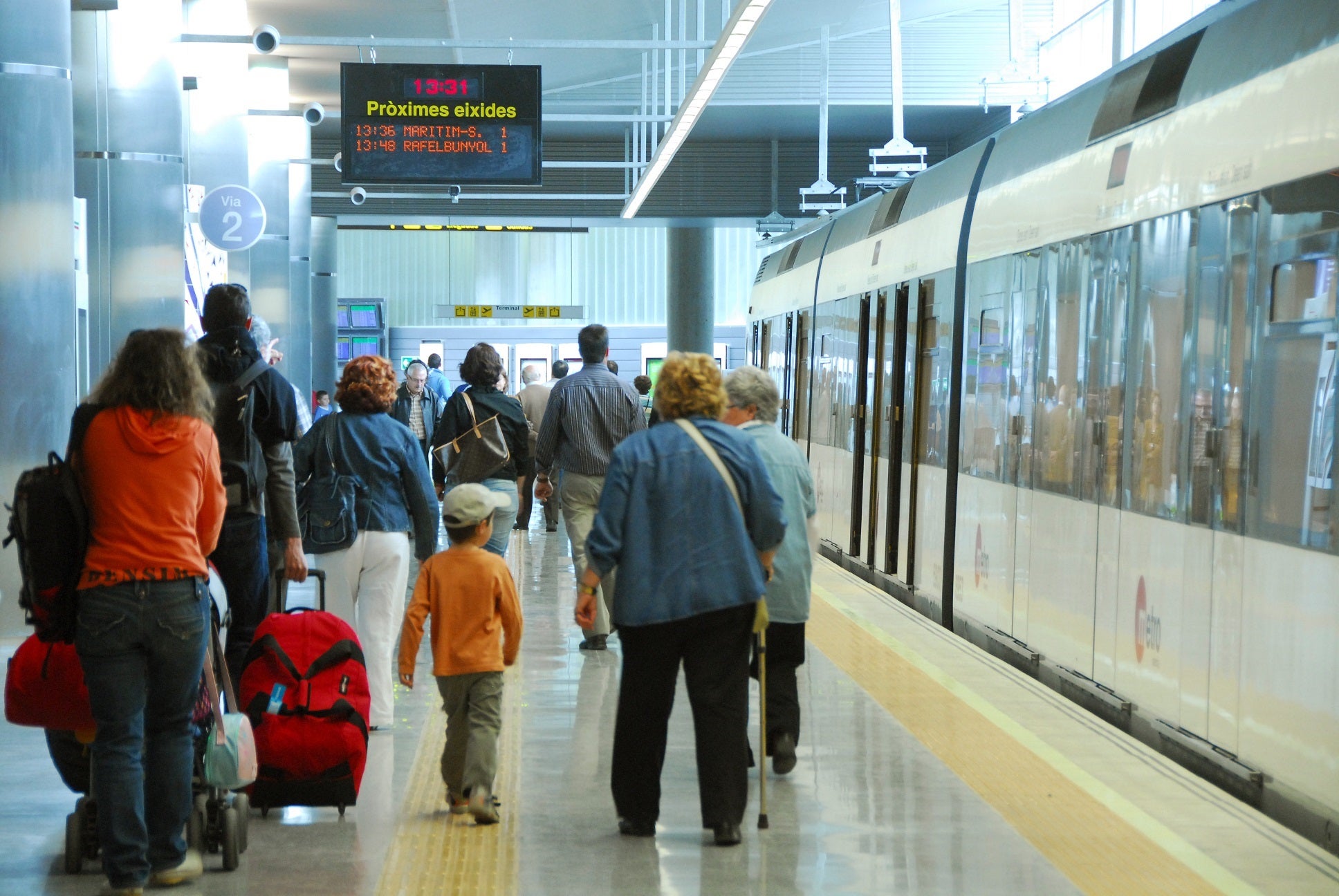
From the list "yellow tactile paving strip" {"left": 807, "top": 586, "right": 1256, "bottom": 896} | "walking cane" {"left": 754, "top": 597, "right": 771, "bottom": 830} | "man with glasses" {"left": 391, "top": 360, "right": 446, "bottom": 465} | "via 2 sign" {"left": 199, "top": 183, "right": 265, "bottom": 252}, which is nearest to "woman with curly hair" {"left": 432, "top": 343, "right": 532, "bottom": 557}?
"yellow tactile paving strip" {"left": 807, "top": 586, "right": 1256, "bottom": 896}

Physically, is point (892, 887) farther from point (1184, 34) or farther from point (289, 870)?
point (1184, 34)

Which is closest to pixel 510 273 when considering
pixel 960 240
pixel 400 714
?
pixel 960 240

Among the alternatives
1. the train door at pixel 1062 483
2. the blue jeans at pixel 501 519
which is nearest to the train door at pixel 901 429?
the train door at pixel 1062 483

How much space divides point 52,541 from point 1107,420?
448 cm

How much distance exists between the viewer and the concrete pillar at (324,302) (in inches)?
1040

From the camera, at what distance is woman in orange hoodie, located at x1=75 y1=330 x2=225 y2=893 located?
4031 millimetres

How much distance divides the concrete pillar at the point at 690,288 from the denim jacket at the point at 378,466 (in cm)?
2547

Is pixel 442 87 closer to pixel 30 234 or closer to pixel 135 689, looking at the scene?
pixel 30 234

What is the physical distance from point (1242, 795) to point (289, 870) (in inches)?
131

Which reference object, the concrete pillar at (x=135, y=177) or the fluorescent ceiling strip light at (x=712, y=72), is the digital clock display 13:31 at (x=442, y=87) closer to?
the fluorescent ceiling strip light at (x=712, y=72)

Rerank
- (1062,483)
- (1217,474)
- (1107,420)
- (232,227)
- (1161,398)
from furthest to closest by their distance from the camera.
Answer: (232,227), (1062,483), (1107,420), (1161,398), (1217,474)

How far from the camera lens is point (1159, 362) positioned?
6.16 metres

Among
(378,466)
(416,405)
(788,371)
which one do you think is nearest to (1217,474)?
(378,466)

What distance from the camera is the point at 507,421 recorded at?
827 centimetres
